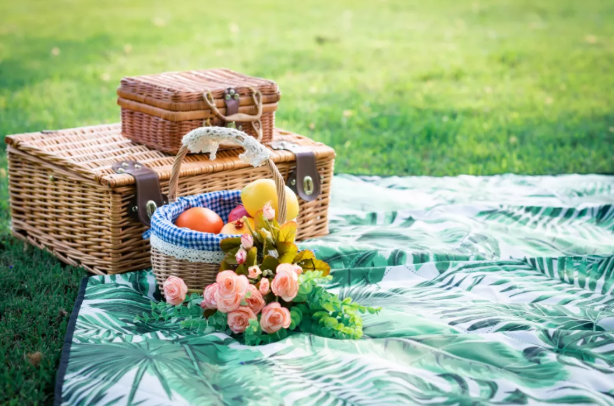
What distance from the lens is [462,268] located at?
10.4ft

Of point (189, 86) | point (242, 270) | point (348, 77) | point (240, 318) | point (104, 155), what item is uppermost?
point (189, 86)

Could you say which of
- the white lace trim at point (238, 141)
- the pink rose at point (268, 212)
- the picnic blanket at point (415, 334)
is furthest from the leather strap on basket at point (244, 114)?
the pink rose at point (268, 212)

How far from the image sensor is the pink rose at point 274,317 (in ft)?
7.97

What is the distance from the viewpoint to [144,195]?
303cm

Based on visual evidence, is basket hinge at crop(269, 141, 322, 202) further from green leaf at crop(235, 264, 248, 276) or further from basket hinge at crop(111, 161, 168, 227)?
green leaf at crop(235, 264, 248, 276)

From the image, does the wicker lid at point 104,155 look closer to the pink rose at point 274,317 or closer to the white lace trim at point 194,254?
the white lace trim at point 194,254

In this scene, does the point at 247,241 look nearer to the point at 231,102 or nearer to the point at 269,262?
the point at 269,262

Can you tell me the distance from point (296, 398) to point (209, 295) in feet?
1.58

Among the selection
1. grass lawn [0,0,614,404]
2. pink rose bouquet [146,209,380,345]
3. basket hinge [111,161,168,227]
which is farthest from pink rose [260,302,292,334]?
basket hinge [111,161,168,227]

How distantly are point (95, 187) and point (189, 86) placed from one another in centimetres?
68

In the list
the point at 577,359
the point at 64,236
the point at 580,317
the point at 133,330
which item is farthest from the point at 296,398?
the point at 64,236

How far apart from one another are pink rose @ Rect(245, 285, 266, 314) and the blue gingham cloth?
29 centimetres

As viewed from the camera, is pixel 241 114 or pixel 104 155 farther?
pixel 241 114

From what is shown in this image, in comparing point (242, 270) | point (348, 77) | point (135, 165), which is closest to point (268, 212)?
point (242, 270)
